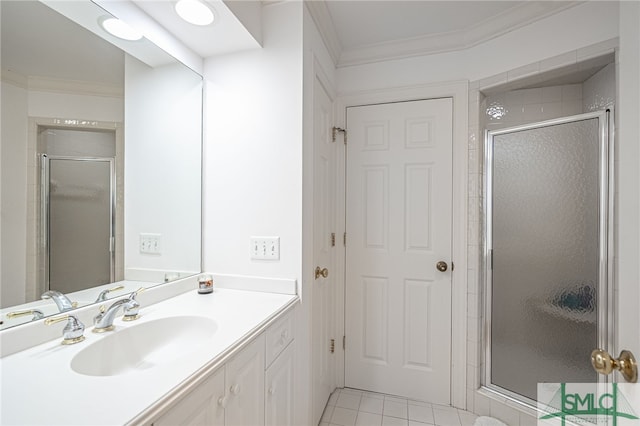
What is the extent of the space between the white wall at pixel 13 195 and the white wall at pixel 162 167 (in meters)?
0.34

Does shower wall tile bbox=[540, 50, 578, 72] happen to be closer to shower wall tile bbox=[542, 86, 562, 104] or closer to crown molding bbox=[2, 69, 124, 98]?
shower wall tile bbox=[542, 86, 562, 104]

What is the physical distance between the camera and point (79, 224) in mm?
1038

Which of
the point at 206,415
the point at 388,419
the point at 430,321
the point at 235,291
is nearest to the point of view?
the point at 206,415

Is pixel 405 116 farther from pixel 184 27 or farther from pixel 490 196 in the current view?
pixel 184 27

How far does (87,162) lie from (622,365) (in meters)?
1.73

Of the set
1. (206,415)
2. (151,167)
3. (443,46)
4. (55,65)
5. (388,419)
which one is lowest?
(388,419)

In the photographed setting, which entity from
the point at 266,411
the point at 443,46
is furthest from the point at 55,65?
the point at 443,46

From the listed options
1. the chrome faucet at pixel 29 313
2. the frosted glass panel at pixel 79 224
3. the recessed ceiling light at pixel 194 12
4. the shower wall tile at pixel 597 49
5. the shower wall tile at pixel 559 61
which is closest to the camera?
the chrome faucet at pixel 29 313

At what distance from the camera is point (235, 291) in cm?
147

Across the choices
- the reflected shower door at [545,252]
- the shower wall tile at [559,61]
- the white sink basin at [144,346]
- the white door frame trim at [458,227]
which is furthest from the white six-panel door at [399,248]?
the white sink basin at [144,346]

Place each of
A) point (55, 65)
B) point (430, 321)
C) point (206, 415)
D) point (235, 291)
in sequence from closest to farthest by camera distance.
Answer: point (206, 415)
point (55, 65)
point (235, 291)
point (430, 321)

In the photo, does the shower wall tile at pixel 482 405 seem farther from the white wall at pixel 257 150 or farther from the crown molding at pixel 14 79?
the crown molding at pixel 14 79

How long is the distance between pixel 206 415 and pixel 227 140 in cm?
123

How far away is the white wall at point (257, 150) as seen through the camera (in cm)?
142
